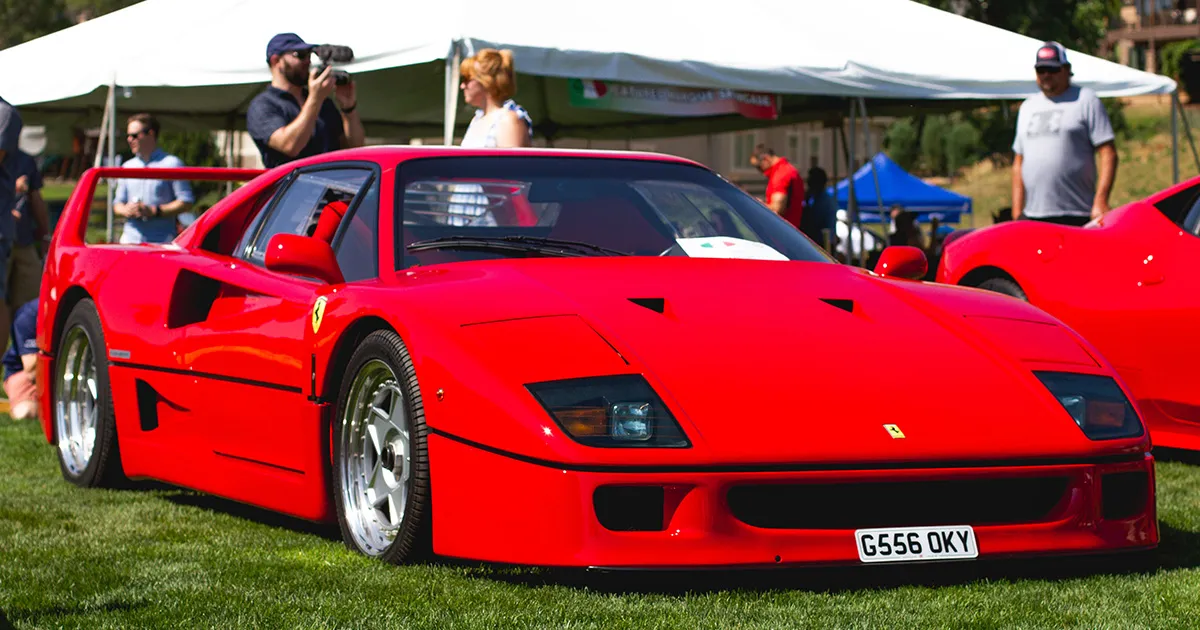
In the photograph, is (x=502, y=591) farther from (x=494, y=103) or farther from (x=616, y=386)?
(x=494, y=103)

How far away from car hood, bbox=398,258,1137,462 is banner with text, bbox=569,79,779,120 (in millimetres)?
7208

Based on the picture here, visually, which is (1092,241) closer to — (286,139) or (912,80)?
(286,139)

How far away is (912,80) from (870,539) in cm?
888

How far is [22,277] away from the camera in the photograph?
1139 centimetres

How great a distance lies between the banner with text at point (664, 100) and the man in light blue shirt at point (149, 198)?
262 cm

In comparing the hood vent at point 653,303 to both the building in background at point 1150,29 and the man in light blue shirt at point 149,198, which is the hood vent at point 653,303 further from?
the building in background at point 1150,29

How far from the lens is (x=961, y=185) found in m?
58.7

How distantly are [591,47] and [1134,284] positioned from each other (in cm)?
474

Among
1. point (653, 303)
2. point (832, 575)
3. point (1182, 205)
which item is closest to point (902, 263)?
point (653, 303)

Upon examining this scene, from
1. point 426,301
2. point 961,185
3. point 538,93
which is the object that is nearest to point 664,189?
point 426,301

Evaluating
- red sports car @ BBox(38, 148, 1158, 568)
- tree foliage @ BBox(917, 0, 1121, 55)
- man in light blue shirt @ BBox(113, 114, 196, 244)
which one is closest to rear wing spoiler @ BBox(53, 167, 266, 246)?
red sports car @ BBox(38, 148, 1158, 568)

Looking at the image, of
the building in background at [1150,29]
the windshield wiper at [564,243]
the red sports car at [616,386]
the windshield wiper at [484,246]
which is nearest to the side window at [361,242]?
the red sports car at [616,386]

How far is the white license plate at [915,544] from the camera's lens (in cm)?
379

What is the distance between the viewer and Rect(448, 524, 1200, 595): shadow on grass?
13.0 feet
